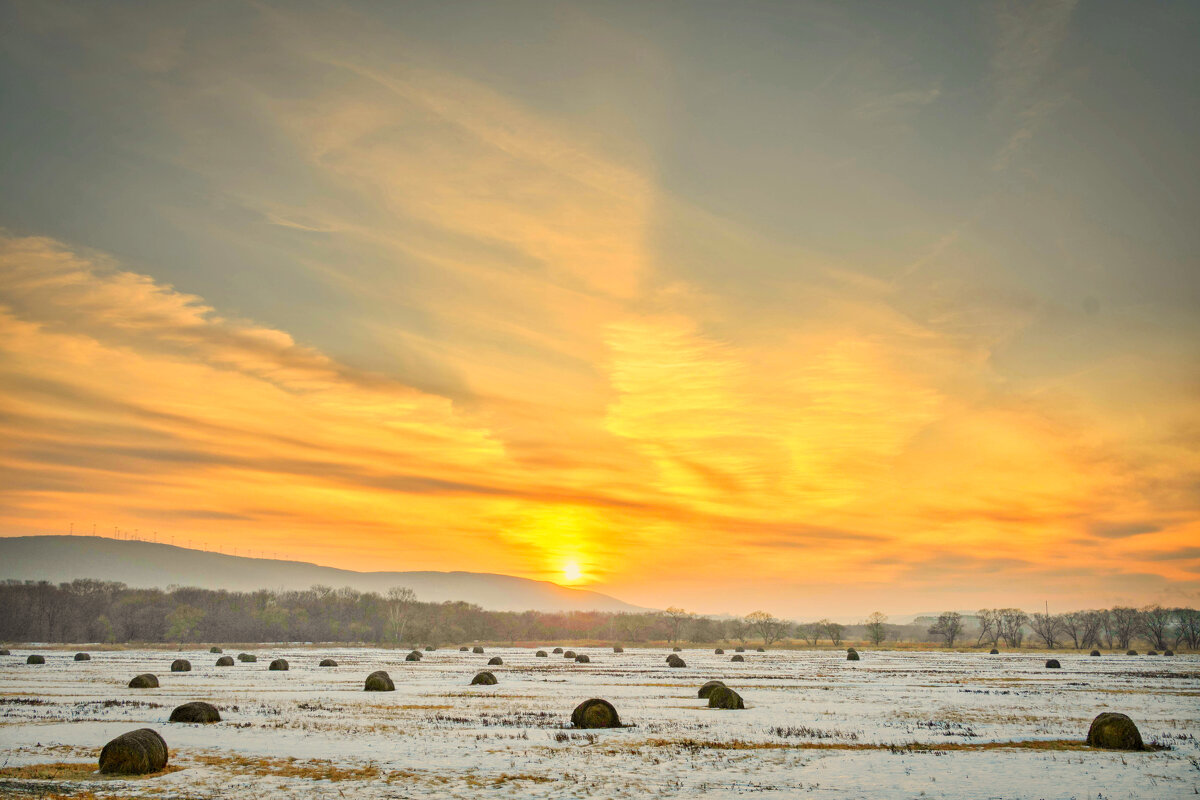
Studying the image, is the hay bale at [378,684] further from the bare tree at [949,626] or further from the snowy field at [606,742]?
the bare tree at [949,626]

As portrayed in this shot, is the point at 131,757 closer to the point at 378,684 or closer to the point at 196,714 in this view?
the point at 196,714

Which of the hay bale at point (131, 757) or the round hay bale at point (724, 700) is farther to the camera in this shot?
the round hay bale at point (724, 700)

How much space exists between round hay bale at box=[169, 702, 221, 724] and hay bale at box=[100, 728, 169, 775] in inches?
400

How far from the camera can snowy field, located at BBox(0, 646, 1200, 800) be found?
17.8 m

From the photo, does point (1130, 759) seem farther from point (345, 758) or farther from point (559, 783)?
point (345, 758)

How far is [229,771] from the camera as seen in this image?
63.3 ft

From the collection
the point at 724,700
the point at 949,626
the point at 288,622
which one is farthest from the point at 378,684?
the point at 949,626

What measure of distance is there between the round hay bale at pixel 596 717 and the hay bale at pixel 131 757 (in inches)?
552

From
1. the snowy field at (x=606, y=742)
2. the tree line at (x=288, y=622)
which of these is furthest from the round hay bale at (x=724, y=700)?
the tree line at (x=288, y=622)

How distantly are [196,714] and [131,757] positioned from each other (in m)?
10.8

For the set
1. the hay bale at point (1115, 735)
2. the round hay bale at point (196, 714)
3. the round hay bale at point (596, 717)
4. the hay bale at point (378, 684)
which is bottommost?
the hay bale at point (378, 684)

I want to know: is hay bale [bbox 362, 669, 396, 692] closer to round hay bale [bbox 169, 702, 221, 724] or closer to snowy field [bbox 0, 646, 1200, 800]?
snowy field [bbox 0, 646, 1200, 800]

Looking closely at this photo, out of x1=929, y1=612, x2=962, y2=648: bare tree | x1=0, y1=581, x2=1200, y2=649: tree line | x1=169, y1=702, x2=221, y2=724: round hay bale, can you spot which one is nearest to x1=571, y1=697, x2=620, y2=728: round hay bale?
x1=169, y1=702, x2=221, y2=724: round hay bale

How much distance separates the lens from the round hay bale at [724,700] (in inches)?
1388
